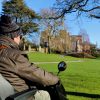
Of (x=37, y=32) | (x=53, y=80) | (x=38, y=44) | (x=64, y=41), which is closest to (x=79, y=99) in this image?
(x=53, y=80)

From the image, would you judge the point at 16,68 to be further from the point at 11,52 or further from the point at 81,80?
the point at 81,80

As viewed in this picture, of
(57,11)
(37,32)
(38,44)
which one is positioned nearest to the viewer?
(57,11)

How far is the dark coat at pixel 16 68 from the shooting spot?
484 centimetres

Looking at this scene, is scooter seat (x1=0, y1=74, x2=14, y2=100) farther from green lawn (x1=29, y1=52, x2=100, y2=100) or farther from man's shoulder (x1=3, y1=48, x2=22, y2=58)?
green lawn (x1=29, y1=52, x2=100, y2=100)

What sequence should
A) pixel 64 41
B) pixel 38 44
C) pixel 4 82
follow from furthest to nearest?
pixel 64 41 < pixel 38 44 < pixel 4 82

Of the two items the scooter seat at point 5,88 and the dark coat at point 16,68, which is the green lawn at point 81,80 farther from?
the scooter seat at point 5,88

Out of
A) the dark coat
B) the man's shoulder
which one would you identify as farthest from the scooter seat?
the man's shoulder

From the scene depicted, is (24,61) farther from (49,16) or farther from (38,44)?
(38,44)

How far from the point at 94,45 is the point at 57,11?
12280 cm

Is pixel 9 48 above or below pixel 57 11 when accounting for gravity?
below

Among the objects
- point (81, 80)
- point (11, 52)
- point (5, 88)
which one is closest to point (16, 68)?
point (11, 52)

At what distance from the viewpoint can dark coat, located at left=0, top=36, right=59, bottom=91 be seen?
4.84 meters

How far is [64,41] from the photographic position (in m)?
117

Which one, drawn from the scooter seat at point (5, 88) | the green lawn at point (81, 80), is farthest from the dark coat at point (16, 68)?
the green lawn at point (81, 80)
